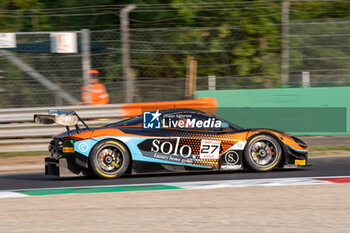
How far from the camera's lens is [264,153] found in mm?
8672

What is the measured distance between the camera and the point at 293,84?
44.1ft

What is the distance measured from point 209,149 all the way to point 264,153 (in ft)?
2.83

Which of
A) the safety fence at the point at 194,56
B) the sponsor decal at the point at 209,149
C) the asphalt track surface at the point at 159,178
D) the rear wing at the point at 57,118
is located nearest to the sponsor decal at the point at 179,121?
the sponsor decal at the point at 209,149

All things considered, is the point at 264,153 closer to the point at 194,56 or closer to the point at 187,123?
the point at 187,123

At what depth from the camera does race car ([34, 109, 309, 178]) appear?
27.5 feet

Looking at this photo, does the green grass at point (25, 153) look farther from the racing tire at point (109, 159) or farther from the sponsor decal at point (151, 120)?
the sponsor decal at point (151, 120)

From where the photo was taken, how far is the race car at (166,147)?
329 inches

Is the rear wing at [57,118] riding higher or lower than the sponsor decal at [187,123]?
higher

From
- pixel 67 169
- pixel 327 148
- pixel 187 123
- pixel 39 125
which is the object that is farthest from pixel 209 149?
pixel 39 125

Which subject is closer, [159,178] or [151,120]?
[159,178]

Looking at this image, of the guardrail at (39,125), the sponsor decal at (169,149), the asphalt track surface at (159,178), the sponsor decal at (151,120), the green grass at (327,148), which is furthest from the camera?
the guardrail at (39,125)

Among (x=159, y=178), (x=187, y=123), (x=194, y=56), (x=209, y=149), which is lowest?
(x=159, y=178)

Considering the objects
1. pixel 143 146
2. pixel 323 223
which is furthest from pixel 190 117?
pixel 323 223

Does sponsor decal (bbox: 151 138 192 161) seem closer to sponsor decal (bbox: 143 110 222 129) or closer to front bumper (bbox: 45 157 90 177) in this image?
sponsor decal (bbox: 143 110 222 129)
